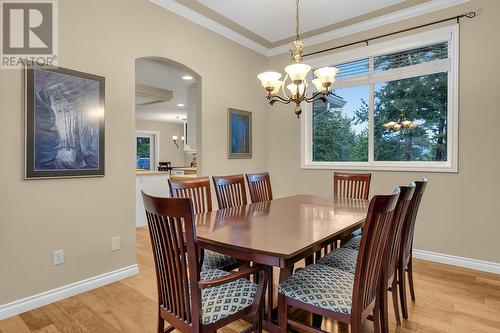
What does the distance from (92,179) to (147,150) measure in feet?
27.4

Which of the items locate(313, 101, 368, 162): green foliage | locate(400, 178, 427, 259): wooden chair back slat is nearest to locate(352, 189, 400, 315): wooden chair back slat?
locate(400, 178, 427, 259): wooden chair back slat

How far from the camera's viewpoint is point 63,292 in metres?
2.37

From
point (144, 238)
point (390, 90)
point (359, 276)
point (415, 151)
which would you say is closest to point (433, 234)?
point (415, 151)

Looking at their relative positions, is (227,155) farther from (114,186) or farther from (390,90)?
(390,90)

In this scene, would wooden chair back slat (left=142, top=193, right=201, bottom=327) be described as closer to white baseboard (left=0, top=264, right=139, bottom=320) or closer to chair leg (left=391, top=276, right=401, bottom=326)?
chair leg (left=391, top=276, right=401, bottom=326)

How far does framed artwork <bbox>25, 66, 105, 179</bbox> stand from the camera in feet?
7.20

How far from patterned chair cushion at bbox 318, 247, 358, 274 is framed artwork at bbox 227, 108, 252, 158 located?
232 cm

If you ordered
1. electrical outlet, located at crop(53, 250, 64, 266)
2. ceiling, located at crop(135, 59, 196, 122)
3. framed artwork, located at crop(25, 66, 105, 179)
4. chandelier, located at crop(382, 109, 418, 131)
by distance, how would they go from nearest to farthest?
framed artwork, located at crop(25, 66, 105, 179), electrical outlet, located at crop(53, 250, 64, 266), chandelier, located at crop(382, 109, 418, 131), ceiling, located at crop(135, 59, 196, 122)

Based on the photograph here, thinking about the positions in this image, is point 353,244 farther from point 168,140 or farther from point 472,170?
point 168,140

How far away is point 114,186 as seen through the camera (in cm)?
274

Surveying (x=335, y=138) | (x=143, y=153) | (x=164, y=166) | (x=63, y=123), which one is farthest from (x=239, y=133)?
(x=143, y=153)

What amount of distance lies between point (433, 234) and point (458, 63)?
1909 mm

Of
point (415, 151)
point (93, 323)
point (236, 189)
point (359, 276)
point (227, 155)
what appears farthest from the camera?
point (227, 155)

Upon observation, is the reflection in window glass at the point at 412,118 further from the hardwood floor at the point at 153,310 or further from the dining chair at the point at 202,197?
the dining chair at the point at 202,197
